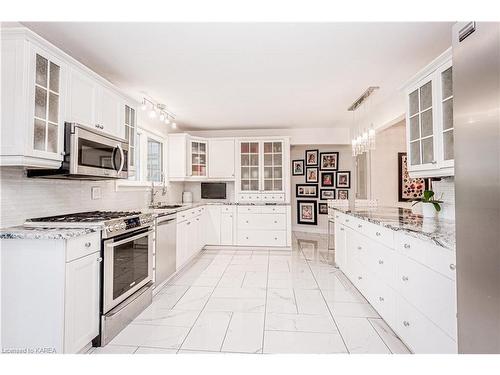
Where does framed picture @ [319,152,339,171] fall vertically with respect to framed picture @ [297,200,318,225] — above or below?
above

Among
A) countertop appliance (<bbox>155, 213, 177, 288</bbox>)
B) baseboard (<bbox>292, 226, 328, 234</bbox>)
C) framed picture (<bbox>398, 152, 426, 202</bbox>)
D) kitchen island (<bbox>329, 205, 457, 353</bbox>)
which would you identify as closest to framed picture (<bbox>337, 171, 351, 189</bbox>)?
baseboard (<bbox>292, 226, 328, 234</bbox>)

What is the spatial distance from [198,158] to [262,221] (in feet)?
6.00

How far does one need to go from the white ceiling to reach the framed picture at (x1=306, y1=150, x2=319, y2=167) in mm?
2763

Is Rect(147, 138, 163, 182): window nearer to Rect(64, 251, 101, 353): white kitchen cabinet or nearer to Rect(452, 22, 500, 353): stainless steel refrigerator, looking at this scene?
Rect(64, 251, 101, 353): white kitchen cabinet

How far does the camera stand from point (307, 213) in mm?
6852

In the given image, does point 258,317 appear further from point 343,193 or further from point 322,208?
point 343,193

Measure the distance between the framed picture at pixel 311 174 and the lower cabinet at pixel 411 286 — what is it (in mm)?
4016

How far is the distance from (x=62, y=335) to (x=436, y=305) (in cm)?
227

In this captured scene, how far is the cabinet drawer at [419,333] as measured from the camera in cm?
147

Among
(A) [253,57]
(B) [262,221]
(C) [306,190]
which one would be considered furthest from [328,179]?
(A) [253,57]

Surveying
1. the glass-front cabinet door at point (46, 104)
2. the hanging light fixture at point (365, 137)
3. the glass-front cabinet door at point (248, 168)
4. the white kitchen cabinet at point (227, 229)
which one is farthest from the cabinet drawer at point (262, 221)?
the glass-front cabinet door at point (46, 104)

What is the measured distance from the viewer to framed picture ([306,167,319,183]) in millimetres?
6758
